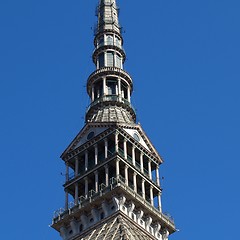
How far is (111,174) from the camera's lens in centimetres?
8588

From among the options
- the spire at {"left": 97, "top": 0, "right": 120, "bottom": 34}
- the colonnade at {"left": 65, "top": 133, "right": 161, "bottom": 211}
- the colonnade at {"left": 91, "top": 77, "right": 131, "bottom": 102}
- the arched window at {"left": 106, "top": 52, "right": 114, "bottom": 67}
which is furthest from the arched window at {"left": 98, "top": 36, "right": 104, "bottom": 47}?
the colonnade at {"left": 65, "top": 133, "right": 161, "bottom": 211}

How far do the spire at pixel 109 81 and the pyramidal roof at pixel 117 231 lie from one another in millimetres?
13893

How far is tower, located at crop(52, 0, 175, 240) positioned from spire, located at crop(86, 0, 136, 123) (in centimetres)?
12

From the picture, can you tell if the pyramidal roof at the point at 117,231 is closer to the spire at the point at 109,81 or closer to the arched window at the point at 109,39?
the spire at the point at 109,81

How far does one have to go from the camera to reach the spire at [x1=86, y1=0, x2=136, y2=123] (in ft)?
308

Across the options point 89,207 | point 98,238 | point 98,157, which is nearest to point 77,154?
point 98,157

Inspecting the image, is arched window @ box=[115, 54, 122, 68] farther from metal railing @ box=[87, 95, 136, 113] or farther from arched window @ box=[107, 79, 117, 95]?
metal railing @ box=[87, 95, 136, 113]

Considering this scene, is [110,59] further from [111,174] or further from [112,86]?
[111,174]

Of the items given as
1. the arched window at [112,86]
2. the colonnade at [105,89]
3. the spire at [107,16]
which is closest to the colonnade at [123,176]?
the colonnade at [105,89]

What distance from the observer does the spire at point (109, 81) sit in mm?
94000

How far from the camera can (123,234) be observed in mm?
75188

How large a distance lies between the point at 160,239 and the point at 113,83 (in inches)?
887

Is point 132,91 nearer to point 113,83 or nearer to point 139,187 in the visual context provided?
point 113,83

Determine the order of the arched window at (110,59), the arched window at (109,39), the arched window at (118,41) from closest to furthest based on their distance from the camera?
the arched window at (110,59), the arched window at (109,39), the arched window at (118,41)
